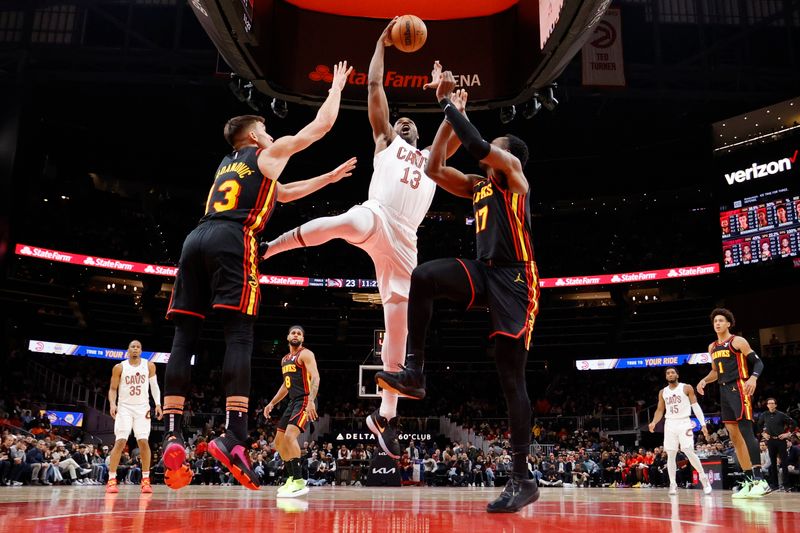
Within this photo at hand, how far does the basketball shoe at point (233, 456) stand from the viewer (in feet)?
13.1

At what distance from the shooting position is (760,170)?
22250 mm

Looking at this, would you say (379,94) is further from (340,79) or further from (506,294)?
(506,294)

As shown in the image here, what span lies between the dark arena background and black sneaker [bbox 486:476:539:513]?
→ 5.93 metres

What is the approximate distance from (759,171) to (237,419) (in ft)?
73.5

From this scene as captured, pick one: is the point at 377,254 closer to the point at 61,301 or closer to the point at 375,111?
the point at 375,111

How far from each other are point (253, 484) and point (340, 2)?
15.1 ft

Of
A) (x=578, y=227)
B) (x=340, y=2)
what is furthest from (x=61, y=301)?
(x=340, y=2)

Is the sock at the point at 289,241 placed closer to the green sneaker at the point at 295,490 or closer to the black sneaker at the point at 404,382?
the black sneaker at the point at 404,382

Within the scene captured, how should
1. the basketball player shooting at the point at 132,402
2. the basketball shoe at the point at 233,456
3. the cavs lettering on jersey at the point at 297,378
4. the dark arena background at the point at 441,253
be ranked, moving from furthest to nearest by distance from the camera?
1. the dark arena background at the point at 441,253
2. the basketball player shooting at the point at 132,402
3. the cavs lettering on jersey at the point at 297,378
4. the basketball shoe at the point at 233,456

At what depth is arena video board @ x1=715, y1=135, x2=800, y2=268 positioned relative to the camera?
21.2 metres

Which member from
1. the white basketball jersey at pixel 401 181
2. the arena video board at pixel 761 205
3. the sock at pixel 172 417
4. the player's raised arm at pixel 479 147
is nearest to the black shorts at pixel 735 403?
the white basketball jersey at pixel 401 181

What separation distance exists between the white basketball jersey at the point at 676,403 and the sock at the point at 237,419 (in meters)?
9.01

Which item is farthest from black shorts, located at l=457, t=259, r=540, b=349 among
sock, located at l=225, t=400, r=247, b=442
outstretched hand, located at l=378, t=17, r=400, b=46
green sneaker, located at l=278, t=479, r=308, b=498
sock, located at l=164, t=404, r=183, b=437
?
green sneaker, located at l=278, t=479, r=308, b=498

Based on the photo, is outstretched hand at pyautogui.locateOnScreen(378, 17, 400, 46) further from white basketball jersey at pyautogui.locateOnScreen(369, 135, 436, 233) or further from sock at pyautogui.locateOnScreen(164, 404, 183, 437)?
sock at pyautogui.locateOnScreen(164, 404, 183, 437)
